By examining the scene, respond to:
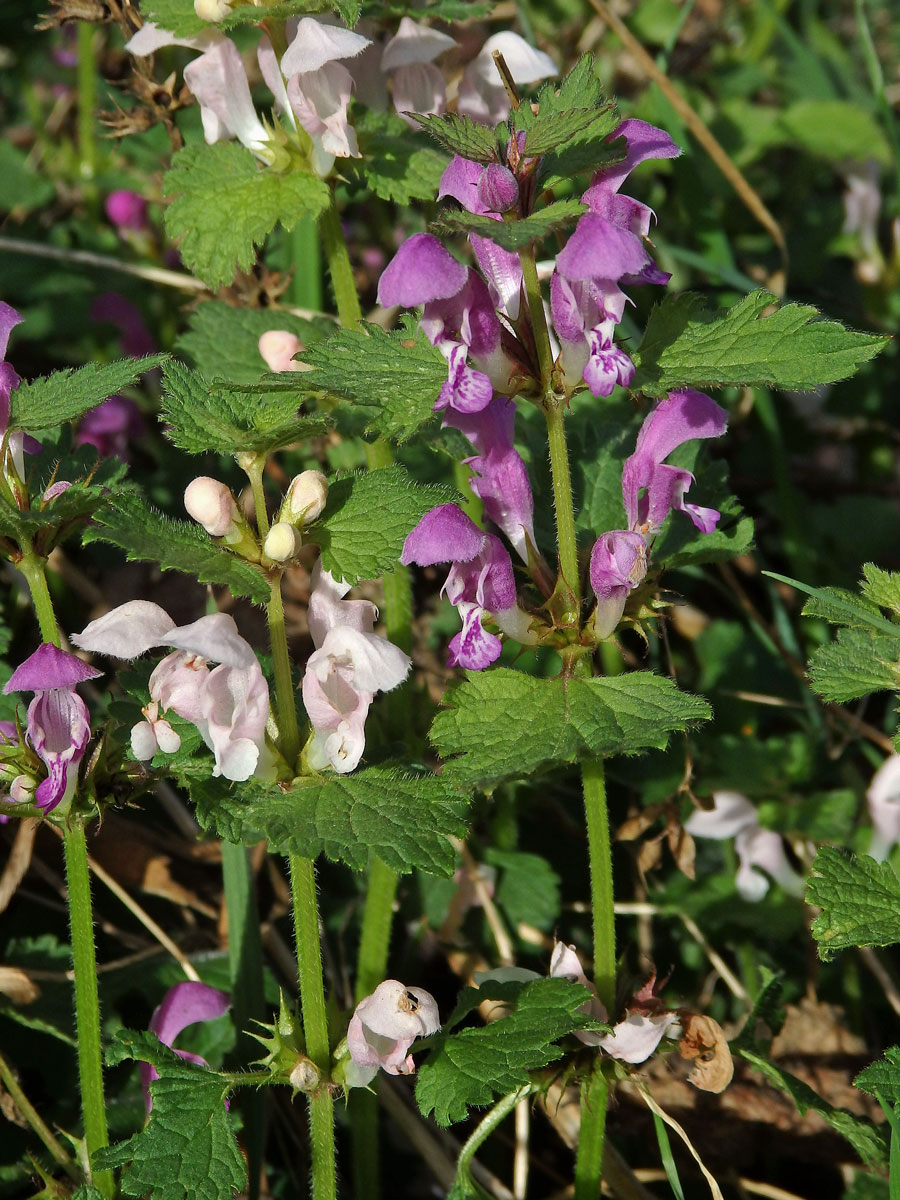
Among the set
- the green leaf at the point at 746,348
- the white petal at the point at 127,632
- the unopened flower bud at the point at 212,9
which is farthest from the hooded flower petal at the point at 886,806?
the unopened flower bud at the point at 212,9

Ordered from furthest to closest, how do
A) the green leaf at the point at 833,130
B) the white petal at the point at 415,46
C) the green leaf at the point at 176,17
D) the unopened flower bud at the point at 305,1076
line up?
1. the green leaf at the point at 833,130
2. the white petal at the point at 415,46
3. the green leaf at the point at 176,17
4. the unopened flower bud at the point at 305,1076

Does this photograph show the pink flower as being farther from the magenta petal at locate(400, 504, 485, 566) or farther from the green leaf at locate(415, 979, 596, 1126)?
the magenta petal at locate(400, 504, 485, 566)

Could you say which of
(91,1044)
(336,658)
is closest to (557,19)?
(336,658)

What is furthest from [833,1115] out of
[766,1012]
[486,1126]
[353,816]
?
[353,816]

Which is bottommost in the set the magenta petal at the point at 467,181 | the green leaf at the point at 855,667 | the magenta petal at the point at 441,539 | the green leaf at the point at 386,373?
the green leaf at the point at 855,667

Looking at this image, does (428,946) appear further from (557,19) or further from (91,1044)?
(557,19)

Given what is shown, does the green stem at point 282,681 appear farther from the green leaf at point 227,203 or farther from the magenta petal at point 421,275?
the green leaf at point 227,203

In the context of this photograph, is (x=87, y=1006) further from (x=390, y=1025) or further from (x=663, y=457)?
(x=663, y=457)

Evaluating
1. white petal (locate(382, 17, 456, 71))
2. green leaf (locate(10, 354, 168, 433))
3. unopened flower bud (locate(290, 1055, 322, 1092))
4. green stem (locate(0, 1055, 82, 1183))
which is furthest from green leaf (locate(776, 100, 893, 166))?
green stem (locate(0, 1055, 82, 1183))
